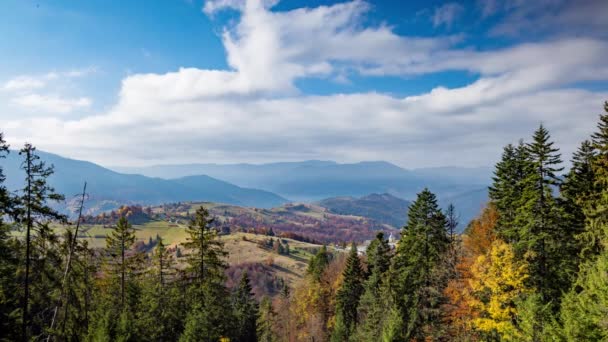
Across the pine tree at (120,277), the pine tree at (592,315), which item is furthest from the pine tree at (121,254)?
the pine tree at (592,315)

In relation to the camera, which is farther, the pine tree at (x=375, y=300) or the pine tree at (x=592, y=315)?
the pine tree at (x=375, y=300)

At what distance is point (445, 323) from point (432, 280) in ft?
14.6

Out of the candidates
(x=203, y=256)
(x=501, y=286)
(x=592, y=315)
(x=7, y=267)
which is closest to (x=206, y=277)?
(x=203, y=256)

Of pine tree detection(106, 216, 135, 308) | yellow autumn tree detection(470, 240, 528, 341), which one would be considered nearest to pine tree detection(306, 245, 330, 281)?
pine tree detection(106, 216, 135, 308)

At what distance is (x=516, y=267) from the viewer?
1229 inches

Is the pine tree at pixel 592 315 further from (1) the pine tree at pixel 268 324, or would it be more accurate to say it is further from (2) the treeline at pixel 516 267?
(1) the pine tree at pixel 268 324

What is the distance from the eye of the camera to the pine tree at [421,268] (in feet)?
133

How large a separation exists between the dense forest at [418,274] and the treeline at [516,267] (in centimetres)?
13

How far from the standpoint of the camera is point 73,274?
21.3 metres

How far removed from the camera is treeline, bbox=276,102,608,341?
23.2m

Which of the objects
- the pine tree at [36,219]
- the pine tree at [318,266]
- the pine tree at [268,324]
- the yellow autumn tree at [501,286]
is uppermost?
the pine tree at [36,219]

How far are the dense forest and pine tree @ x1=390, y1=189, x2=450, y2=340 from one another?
0.16m

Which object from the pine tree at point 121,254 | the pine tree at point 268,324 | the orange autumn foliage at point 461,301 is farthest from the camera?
the pine tree at point 268,324

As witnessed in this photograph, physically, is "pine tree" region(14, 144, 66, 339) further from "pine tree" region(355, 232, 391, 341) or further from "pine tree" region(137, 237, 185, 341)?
"pine tree" region(355, 232, 391, 341)
